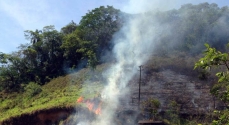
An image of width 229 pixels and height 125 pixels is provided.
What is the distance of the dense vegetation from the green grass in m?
2.30

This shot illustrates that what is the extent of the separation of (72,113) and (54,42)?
62.9 ft

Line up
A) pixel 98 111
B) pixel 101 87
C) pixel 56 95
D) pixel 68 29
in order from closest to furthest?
pixel 98 111 → pixel 101 87 → pixel 56 95 → pixel 68 29

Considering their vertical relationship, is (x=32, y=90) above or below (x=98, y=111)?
above

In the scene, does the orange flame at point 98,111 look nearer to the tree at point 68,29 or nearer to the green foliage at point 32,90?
the green foliage at point 32,90

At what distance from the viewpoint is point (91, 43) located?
42781 mm

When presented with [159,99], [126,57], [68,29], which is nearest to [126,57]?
[126,57]

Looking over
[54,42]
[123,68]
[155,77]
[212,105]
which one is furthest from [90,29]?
[212,105]

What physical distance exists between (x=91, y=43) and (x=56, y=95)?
36.1ft

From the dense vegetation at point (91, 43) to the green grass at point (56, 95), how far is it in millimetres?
2304

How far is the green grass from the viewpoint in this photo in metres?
31.4

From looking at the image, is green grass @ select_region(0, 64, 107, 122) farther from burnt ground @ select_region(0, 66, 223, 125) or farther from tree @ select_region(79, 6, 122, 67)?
tree @ select_region(79, 6, 122, 67)

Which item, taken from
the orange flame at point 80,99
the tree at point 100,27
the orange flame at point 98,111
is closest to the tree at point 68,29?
the tree at point 100,27

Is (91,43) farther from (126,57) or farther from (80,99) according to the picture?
(80,99)

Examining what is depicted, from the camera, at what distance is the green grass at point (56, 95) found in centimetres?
3135
